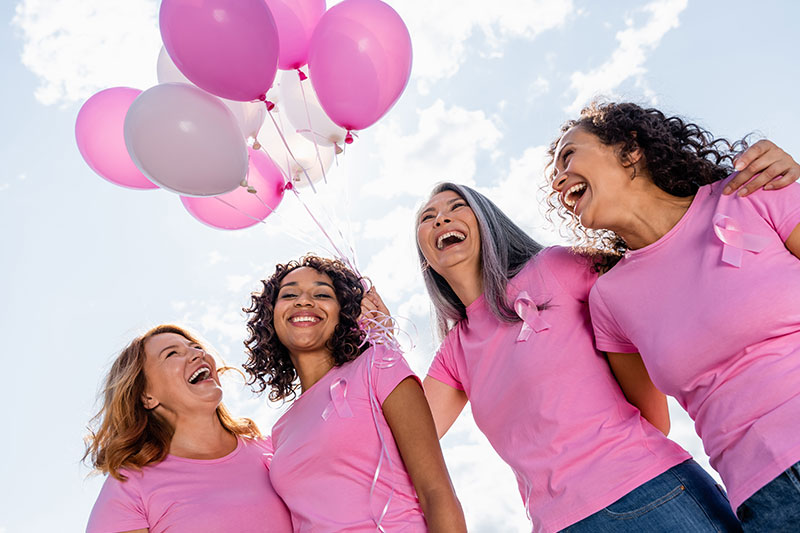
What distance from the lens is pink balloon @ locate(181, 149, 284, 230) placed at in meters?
3.24

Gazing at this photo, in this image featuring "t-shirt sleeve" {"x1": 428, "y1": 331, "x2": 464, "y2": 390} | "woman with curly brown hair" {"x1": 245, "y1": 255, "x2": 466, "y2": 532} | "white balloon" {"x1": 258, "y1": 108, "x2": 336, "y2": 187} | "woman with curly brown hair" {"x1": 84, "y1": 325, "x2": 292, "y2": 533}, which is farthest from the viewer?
"white balloon" {"x1": 258, "y1": 108, "x2": 336, "y2": 187}

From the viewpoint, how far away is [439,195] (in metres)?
3.11

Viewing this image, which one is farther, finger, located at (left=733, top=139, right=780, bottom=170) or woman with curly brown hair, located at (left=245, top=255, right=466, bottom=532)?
woman with curly brown hair, located at (left=245, top=255, right=466, bottom=532)

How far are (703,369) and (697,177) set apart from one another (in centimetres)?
75

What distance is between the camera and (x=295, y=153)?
3369 mm

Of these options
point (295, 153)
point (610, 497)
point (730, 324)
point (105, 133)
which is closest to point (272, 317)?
point (295, 153)

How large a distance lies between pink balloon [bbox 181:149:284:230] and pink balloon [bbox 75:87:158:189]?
0.37 metres

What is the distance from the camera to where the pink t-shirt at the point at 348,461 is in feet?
8.08

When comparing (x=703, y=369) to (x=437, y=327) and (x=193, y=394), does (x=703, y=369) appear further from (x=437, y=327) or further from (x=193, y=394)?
(x=193, y=394)

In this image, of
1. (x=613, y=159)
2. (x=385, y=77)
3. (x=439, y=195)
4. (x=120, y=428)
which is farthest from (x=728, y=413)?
(x=120, y=428)

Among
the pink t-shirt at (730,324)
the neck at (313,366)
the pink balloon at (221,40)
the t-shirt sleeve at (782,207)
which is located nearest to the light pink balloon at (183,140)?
the pink balloon at (221,40)

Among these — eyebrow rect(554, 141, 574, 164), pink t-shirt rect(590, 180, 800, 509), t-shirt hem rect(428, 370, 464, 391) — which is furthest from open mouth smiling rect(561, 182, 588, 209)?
t-shirt hem rect(428, 370, 464, 391)

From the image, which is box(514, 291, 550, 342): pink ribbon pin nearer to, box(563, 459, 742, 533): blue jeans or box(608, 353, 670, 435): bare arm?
box(608, 353, 670, 435): bare arm

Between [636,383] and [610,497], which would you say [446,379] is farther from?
[610,497]
